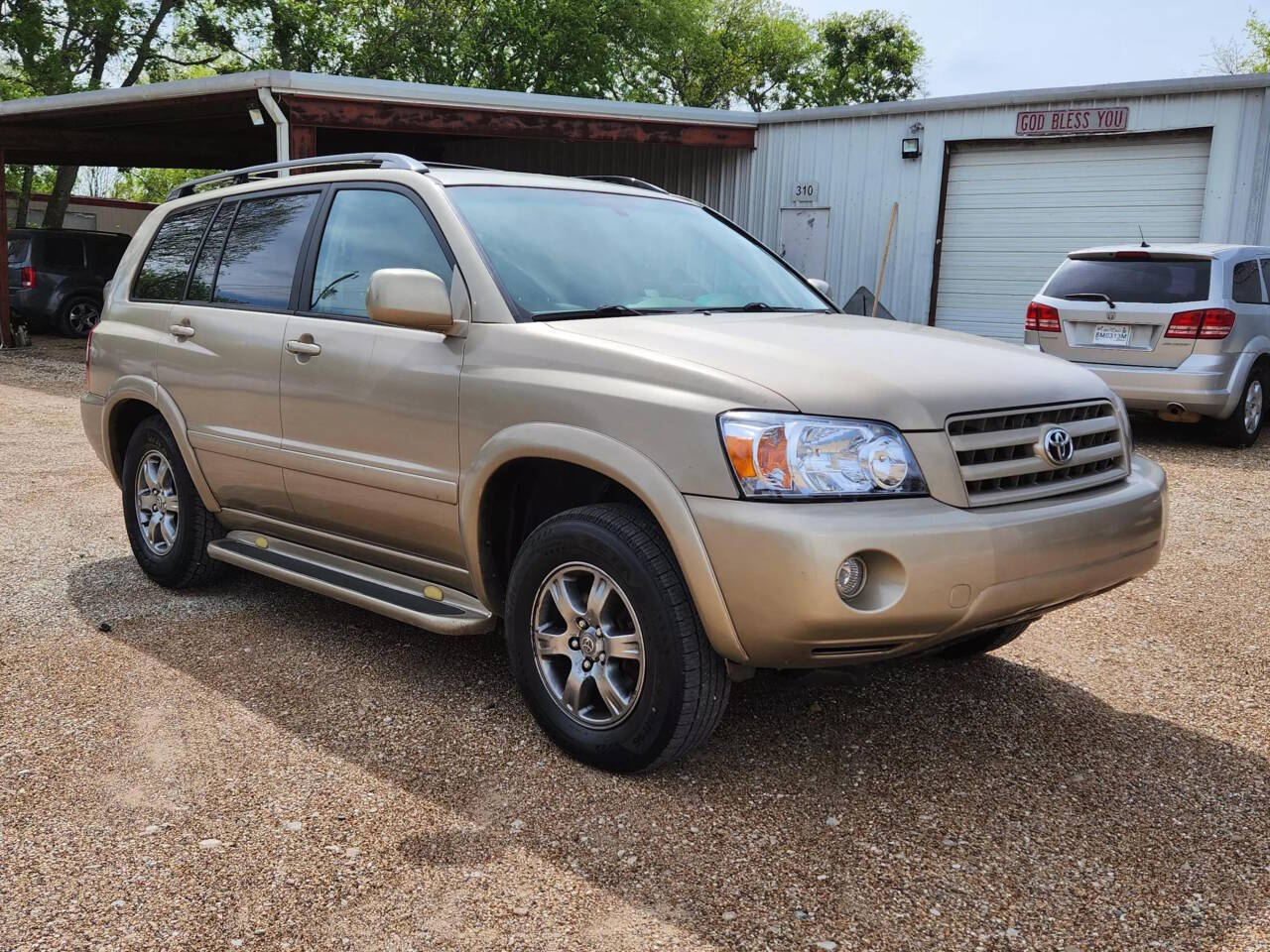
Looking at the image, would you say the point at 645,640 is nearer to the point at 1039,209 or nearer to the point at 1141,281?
the point at 1141,281

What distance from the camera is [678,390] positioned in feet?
10.6

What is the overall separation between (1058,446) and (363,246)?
2.54 meters

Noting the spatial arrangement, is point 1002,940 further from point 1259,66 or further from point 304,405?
point 1259,66

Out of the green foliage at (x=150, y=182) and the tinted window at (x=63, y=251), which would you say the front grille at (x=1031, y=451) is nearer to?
the tinted window at (x=63, y=251)

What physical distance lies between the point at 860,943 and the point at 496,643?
7.82 ft

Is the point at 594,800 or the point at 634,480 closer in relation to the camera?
the point at 634,480

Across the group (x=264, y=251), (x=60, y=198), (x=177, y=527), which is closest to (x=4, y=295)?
(x=60, y=198)

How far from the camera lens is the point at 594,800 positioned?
3.34 meters

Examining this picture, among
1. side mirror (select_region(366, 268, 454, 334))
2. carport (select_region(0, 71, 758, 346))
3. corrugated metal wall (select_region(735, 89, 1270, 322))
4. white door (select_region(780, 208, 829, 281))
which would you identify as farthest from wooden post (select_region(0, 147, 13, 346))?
side mirror (select_region(366, 268, 454, 334))

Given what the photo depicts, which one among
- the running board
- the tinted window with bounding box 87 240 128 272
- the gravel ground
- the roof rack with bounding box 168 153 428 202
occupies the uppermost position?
the roof rack with bounding box 168 153 428 202

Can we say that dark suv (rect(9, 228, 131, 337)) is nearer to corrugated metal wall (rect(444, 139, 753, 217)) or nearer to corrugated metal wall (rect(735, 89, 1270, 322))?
corrugated metal wall (rect(444, 139, 753, 217))

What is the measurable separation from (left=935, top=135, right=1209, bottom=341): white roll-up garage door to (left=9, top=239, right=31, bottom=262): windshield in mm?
14719

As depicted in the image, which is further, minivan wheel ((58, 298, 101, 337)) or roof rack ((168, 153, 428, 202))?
minivan wheel ((58, 298, 101, 337))

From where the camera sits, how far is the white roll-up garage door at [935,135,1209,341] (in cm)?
1357
